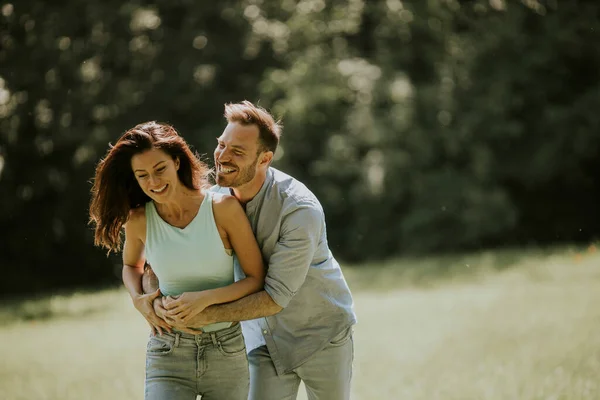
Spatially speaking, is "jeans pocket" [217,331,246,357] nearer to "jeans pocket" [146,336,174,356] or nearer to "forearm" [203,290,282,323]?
"forearm" [203,290,282,323]

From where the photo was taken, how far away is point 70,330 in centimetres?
1167

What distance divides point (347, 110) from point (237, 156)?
56.8 ft

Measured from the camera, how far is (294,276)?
3.56 m

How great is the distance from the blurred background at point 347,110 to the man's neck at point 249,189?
538 inches

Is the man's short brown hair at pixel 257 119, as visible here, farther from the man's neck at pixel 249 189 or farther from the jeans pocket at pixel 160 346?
the jeans pocket at pixel 160 346

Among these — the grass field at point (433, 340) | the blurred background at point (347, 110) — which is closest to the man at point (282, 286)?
the grass field at point (433, 340)

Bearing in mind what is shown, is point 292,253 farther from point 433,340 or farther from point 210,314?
point 433,340

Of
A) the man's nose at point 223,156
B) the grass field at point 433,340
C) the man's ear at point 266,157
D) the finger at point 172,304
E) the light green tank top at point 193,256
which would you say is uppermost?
the man's nose at point 223,156

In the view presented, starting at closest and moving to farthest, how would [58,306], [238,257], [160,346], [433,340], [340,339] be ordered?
[160,346], [238,257], [340,339], [433,340], [58,306]

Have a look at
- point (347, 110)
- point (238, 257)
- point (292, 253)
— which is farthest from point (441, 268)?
point (238, 257)

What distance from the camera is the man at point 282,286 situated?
3.55 meters

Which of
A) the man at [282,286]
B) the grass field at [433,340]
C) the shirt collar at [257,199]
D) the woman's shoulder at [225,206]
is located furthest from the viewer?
the grass field at [433,340]

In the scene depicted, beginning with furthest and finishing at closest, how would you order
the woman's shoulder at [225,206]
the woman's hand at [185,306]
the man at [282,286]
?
1. the man at [282,286]
2. the woman's shoulder at [225,206]
3. the woman's hand at [185,306]

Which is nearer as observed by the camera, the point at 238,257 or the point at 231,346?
the point at 231,346
